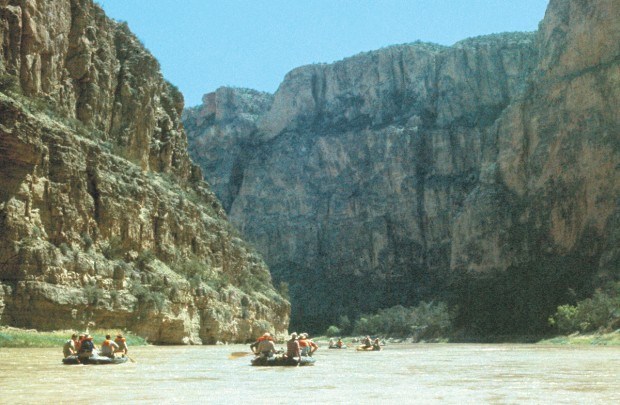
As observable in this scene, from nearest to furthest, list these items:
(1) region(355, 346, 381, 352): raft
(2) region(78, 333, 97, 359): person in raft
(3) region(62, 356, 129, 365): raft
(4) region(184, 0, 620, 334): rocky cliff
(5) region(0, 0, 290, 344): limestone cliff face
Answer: (3) region(62, 356, 129, 365): raft, (2) region(78, 333, 97, 359): person in raft, (5) region(0, 0, 290, 344): limestone cliff face, (1) region(355, 346, 381, 352): raft, (4) region(184, 0, 620, 334): rocky cliff

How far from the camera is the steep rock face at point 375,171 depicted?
15900 cm

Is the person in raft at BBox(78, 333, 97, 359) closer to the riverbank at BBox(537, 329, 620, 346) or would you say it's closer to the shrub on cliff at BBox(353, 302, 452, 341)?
the riverbank at BBox(537, 329, 620, 346)

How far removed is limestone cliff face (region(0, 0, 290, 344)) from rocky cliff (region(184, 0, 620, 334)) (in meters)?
47.6

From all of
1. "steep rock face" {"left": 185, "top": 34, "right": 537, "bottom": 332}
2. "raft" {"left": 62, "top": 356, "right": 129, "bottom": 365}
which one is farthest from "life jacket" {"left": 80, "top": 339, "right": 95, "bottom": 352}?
"steep rock face" {"left": 185, "top": 34, "right": 537, "bottom": 332}

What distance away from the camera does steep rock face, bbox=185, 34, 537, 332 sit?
522 ft

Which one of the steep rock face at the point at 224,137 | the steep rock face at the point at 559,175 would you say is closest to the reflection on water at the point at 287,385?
the steep rock face at the point at 559,175

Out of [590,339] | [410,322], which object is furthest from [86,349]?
[410,322]

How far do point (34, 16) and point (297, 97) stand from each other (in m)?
138

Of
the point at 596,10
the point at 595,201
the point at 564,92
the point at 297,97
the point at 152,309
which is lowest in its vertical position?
the point at 152,309

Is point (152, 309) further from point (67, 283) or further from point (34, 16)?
point (34, 16)

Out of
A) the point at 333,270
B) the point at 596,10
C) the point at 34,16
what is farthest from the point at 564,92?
the point at 34,16

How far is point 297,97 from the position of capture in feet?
613

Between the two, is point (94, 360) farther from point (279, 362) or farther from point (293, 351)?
point (293, 351)

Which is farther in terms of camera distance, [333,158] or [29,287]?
[333,158]
